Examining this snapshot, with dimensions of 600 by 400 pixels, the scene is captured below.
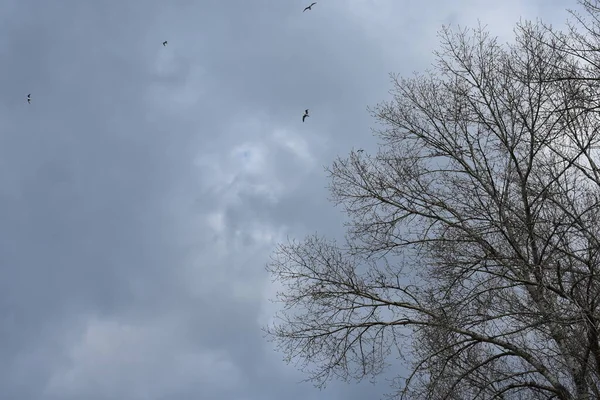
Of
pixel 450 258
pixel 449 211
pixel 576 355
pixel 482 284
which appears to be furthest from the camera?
pixel 449 211

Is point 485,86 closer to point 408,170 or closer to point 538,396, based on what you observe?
point 408,170

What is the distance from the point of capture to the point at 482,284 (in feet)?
32.4

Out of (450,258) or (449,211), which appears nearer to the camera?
(450,258)

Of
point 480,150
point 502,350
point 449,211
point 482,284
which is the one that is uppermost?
point 480,150

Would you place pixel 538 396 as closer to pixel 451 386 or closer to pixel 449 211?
pixel 451 386

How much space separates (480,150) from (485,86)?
112cm

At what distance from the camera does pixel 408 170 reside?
11.8 meters

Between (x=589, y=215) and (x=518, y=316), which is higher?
(x=589, y=215)

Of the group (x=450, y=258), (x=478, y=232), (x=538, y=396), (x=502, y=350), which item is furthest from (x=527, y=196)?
(x=538, y=396)

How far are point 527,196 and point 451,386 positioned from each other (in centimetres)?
331

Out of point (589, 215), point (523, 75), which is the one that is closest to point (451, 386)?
point (589, 215)

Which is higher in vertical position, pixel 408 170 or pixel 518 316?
pixel 408 170

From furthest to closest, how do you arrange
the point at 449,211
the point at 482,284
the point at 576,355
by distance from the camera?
1. the point at 449,211
2. the point at 482,284
3. the point at 576,355

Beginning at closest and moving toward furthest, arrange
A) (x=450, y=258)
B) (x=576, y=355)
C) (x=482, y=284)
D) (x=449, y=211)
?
(x=576, y=355)
(x=482, y=284)
(x=450, y=258)
(x=449, y=211)
